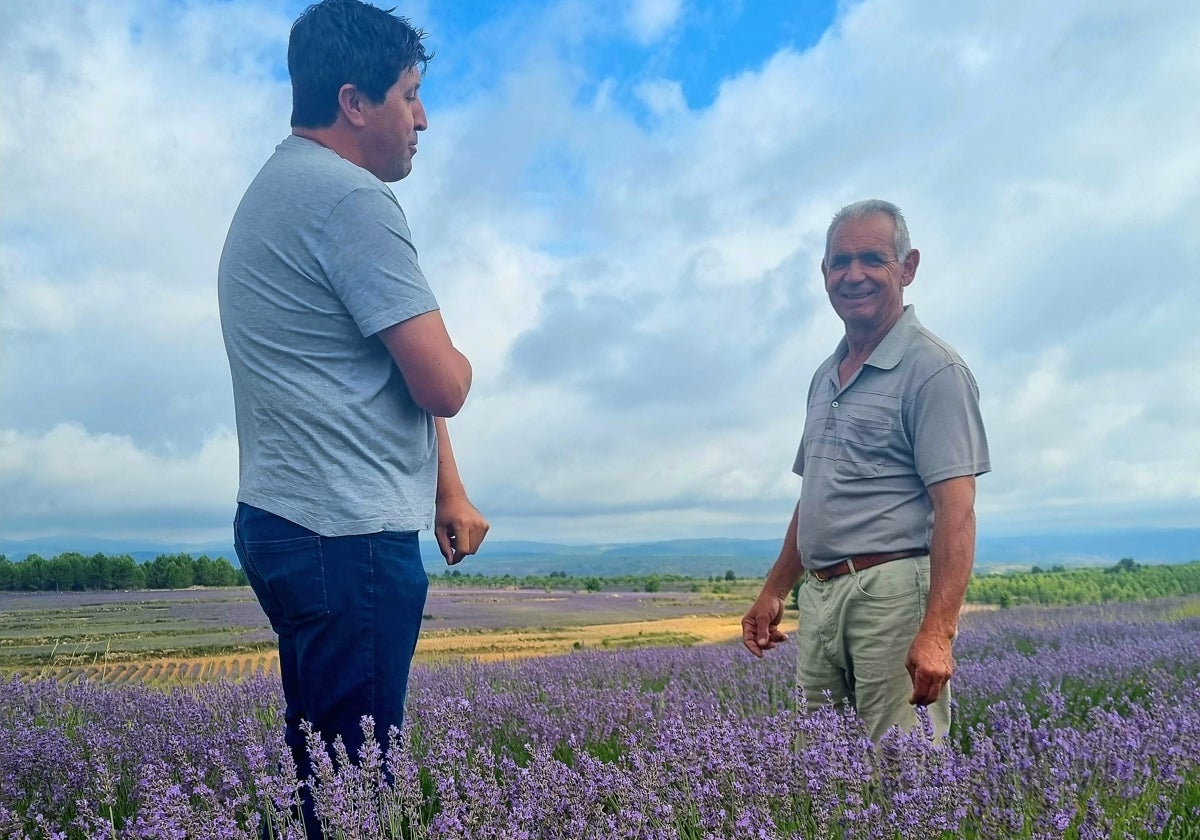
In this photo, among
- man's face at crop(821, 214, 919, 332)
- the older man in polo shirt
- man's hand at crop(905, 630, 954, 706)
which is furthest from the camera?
man's face at crop(821, 214, 919, 332)

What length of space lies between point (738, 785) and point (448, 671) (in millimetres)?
4346

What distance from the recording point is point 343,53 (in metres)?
1.87

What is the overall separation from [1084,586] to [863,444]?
17.6 meters

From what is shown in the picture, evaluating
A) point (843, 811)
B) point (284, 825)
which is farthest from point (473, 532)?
point (843, 811)

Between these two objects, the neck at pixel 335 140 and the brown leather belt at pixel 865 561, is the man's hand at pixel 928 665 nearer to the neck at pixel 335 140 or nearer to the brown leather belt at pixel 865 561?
the brown leather belt at pixel 865 561

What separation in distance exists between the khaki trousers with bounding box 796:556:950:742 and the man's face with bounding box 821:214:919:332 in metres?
0.75

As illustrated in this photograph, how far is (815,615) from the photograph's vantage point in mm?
2793

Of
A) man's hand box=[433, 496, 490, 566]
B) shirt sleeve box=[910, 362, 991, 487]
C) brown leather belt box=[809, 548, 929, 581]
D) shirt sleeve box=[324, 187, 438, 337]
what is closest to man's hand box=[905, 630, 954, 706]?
brown leather belt box=[809, 548, 929, 581]

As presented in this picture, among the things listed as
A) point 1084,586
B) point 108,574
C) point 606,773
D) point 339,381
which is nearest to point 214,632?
point 108,574

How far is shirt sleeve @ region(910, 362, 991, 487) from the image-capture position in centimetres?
243

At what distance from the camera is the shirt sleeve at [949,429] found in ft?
7.97

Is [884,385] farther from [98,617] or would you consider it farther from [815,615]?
[98,617]

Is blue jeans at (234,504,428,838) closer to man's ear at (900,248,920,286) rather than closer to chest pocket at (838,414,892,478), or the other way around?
chest pocket at (838,414,892,478)

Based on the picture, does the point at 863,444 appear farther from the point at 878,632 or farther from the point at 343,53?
the point at 343,53
